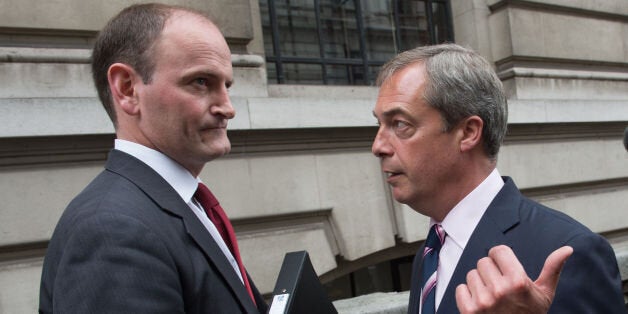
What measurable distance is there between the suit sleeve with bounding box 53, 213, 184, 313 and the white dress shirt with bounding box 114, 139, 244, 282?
0.30m

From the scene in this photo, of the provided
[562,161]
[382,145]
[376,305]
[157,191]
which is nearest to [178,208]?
[157,191]

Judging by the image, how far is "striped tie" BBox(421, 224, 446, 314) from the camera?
1.99 meters

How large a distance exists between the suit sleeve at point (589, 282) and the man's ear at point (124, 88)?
1294mm

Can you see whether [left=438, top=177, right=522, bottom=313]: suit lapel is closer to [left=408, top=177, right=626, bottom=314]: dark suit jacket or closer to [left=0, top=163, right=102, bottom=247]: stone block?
[left=408, top=177, right=626, bottom=314]: dark suit jacket

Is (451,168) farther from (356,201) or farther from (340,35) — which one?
(340,35)

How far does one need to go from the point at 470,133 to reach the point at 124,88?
1152 mm

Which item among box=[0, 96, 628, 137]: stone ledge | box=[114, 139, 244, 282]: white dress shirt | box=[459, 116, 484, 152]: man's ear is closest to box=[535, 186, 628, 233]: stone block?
box=[0, 96, 628, 137]: stone ledge

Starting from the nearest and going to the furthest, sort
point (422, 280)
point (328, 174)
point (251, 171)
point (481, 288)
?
1. point (481, 288)
2. point (422, 280)
3. point (251, 171)
4. point (328, 174)

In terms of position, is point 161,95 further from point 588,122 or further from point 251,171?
point 588,122

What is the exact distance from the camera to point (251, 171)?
4859mm

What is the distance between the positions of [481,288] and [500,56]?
248 inches


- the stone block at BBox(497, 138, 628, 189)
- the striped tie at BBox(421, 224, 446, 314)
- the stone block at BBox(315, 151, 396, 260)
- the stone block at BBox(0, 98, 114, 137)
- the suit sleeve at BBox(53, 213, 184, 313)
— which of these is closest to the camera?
the suit sleeve at BBox(53, 213, 184, 313)

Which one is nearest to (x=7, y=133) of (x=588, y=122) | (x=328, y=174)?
(x=328, y=174)

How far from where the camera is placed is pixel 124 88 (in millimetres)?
1750
